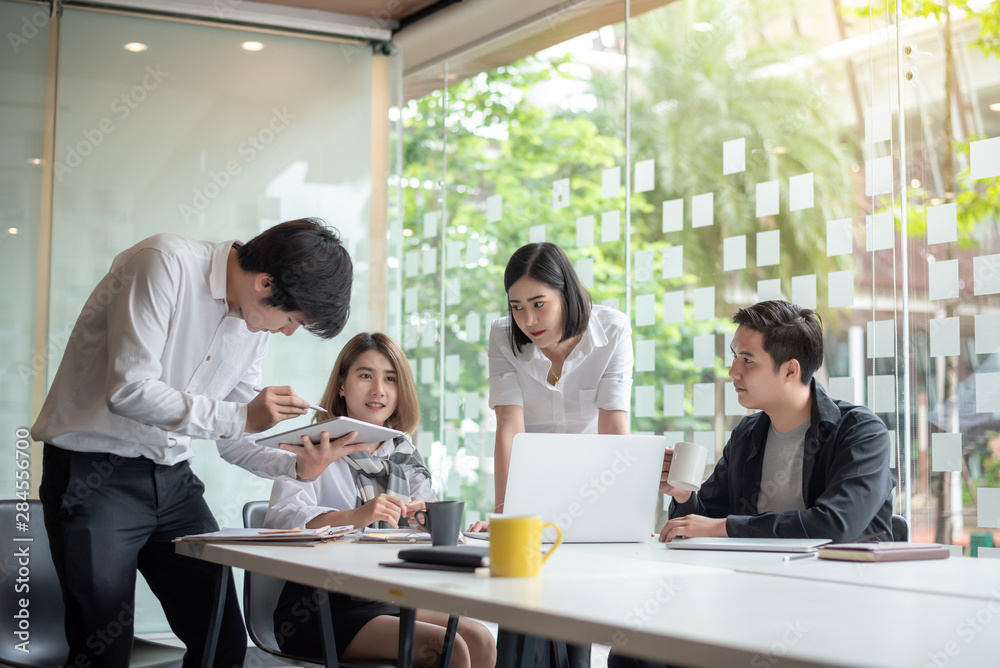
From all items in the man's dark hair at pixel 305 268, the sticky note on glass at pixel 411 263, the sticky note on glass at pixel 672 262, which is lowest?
the man's dark hair at pixel 305 268

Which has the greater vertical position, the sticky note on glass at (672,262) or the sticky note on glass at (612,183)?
the sticky note on glass at (612,183)

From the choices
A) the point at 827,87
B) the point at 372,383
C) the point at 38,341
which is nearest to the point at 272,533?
the point at 372,383

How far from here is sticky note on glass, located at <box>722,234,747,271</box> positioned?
3500 mm

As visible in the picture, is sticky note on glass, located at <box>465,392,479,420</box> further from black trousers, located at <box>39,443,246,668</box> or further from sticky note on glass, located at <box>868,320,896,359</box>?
black trousers, located at <box>39,443,246,668</box>

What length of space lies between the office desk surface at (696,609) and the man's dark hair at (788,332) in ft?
2.59

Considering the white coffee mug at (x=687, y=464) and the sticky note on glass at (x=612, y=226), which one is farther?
the sticky note on glass at (x=612, y=226)

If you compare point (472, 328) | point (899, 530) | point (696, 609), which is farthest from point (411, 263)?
point (696, 609)

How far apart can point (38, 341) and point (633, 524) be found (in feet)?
9.97

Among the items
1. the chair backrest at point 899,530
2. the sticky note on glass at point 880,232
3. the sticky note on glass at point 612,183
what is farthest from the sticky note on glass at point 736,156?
the chair backrest at point 899,530

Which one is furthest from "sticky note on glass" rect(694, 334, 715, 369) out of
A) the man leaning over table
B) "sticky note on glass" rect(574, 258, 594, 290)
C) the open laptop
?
the open laptop

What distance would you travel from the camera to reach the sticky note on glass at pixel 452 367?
4805mm

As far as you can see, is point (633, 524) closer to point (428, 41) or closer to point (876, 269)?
point (876, 269)

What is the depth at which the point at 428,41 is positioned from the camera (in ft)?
15.7

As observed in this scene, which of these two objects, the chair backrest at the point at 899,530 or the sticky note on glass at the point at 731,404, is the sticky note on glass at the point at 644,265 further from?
the chair backrest at the point at 899,530
